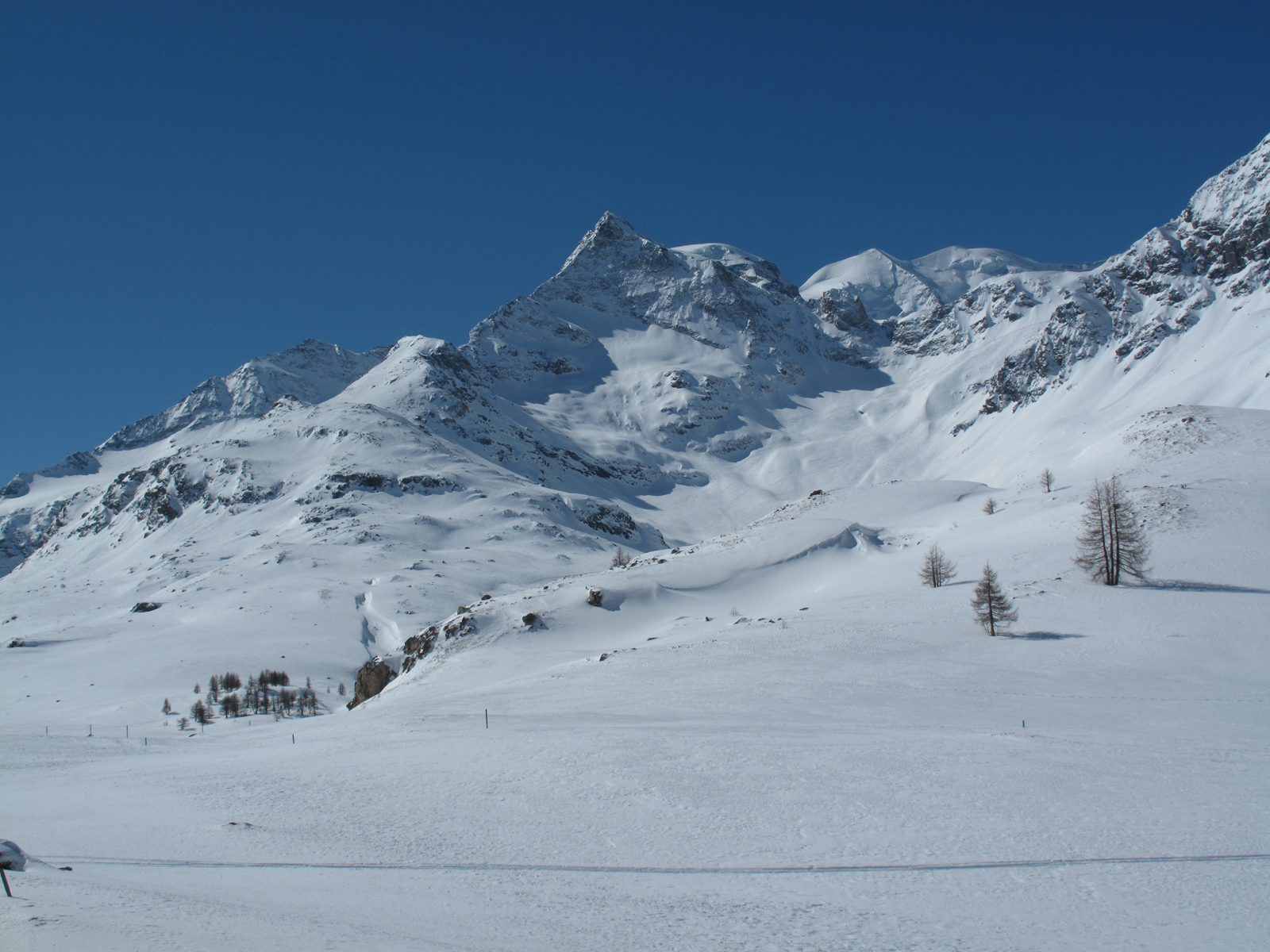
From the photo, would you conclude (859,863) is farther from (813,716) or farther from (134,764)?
(134,764)

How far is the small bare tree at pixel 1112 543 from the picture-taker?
34.6 metres


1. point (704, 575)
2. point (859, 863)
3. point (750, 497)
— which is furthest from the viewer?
point (750, 497)

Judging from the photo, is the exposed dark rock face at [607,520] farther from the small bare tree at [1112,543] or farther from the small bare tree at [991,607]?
the small bare tree at [991,607]

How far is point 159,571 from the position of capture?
11206 centimetres

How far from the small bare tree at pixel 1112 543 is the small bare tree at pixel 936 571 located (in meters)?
6.19

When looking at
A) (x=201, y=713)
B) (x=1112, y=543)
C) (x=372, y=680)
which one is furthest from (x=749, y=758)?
(x=201, y=713)

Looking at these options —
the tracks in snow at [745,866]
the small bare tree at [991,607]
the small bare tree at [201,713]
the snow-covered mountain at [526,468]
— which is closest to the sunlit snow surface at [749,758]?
the tracks in snow at [745,866]

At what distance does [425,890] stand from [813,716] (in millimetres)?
12591

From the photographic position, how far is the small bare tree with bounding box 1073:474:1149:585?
34.6 metres

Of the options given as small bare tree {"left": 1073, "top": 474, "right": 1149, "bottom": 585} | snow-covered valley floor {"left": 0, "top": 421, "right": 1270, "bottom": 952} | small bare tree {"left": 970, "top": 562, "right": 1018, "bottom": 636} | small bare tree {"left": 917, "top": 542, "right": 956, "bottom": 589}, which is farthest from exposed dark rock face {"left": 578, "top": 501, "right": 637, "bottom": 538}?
small bare tree {"left": 970, "top": 562, "right": 1018, "bottom": 636}

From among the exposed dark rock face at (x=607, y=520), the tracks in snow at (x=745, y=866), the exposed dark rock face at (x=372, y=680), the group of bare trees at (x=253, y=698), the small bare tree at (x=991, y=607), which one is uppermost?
the exposed dark rock face at (x=607, y=520)

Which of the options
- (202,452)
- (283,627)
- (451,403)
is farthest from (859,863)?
(451,403)

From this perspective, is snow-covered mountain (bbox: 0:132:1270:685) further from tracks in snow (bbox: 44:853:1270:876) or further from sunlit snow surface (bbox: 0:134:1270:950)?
tracks in snow (bbox: 44:853:1270:876)

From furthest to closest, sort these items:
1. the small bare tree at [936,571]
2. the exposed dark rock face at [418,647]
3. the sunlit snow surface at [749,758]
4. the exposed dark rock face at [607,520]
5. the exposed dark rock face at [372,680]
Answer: the exposed dark rock face at [607,520], the exposed dark rock face at [372,680], the exposed dark rock face at [418,647], the small bare tree at [936,571], the sunlit snow surface at [749,758]
